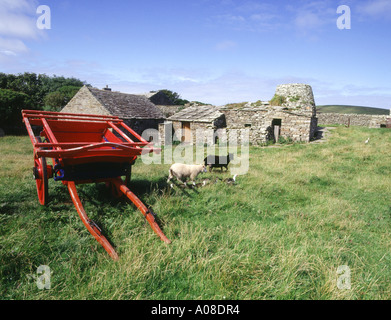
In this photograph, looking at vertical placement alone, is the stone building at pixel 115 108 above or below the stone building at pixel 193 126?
above

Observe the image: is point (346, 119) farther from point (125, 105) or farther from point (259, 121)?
point (125, 105)

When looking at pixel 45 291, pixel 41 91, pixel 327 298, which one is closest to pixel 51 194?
pixel 45 291

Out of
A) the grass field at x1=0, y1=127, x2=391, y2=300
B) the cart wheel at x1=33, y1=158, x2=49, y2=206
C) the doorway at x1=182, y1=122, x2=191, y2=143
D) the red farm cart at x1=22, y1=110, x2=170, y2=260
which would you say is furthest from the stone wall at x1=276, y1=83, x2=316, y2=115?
the cart wheel at x1=33, y1=158, x2=49, y2=206

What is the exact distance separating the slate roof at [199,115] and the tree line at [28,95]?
1474 centimetres

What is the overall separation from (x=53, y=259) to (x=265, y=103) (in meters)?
22.5

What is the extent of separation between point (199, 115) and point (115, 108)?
7959 mm

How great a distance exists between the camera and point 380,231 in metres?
4.54

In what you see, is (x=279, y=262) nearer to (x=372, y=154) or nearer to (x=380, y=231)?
(x=380, y=231)

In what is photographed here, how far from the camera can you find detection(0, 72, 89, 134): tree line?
72.8 feet

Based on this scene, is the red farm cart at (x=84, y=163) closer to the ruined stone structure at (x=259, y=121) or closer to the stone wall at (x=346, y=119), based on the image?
the ruined stone structure at (x=259, y=121)

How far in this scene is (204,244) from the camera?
346 cm

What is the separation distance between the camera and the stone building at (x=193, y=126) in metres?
20.2

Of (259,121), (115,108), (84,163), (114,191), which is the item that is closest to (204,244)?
(84,163)

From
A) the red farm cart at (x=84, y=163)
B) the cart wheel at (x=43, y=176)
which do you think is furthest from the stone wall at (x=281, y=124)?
the cart wheel at (x=43, y=176)
